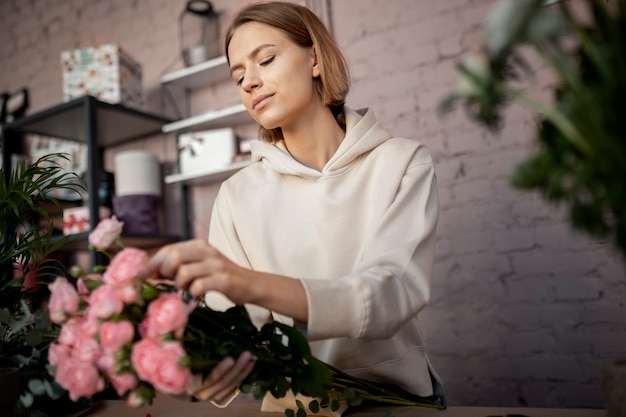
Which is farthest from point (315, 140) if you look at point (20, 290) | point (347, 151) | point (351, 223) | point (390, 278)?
point (20, 290)

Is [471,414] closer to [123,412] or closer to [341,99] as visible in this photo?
[123,412]

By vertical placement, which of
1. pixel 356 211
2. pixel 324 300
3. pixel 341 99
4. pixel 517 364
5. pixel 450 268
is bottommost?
pixel 517 364

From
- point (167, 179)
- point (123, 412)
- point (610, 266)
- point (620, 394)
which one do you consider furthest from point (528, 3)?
point (167, 179)

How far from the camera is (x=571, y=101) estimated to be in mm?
378

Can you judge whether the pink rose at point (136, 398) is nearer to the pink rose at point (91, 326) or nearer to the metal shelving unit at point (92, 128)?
the pink rose at point (91, 326)

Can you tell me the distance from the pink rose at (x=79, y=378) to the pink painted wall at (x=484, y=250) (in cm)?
147

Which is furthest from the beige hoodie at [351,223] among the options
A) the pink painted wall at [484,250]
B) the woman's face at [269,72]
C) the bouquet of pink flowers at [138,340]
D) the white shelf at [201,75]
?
the white shelf at [201,75]

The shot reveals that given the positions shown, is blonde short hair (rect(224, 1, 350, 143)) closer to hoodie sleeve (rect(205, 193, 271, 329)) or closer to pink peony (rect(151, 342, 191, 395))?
hoodie sleeve (rect(205, 193, 271, 329))

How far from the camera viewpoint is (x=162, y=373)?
0.49 m

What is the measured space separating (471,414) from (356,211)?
0.51 meters

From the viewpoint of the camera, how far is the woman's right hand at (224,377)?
1.96ft

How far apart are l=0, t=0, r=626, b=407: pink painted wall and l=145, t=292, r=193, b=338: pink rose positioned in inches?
55.7

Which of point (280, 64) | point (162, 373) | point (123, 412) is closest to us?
point (162, 373)

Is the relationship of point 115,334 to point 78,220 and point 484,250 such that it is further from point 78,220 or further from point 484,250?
point 78,220
